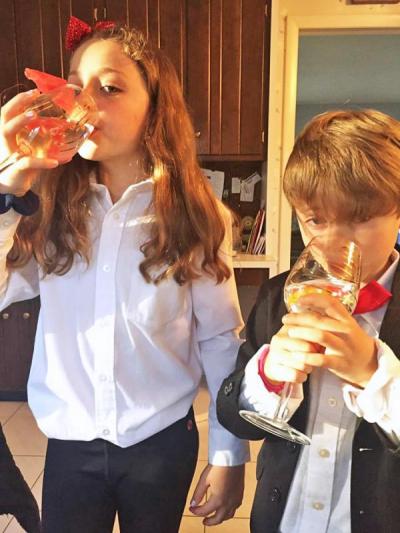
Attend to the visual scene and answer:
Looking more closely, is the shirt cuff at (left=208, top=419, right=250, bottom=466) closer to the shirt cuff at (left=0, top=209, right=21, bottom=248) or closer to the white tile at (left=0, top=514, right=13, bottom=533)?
the shirt cuff at (left=0, top=209, right=21, bottom=248)

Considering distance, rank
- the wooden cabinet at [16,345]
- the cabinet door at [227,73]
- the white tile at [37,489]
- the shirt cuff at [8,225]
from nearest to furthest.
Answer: the shirt cuff at [8,225] < the white tile at [37,489] < the cabinet door at [227,73] < the wooden cabinet at [16,345]

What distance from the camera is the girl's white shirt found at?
0.83 m

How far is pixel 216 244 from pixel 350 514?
48cm

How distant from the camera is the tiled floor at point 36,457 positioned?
1.66 m

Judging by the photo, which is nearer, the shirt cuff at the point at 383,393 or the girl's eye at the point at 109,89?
the shirt cuff at the point at 383,393

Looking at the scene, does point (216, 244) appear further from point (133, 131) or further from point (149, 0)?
point (149, 0)

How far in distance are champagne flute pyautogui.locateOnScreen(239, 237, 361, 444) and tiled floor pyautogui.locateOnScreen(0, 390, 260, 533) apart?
1.25 m

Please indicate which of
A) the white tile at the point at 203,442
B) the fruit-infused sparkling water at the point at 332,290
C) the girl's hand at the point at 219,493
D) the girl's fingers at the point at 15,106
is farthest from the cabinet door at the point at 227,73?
the fruit-infused sparkling water at the point at 332,290

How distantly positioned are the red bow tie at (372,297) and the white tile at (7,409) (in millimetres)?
2248

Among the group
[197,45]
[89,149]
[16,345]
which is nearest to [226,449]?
[89,149]

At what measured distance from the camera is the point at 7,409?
258cm

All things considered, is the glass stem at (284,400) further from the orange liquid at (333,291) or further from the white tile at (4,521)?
the white tile at (4,521)

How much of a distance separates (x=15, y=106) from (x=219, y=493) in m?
0.73

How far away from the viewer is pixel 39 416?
2.84 ft
